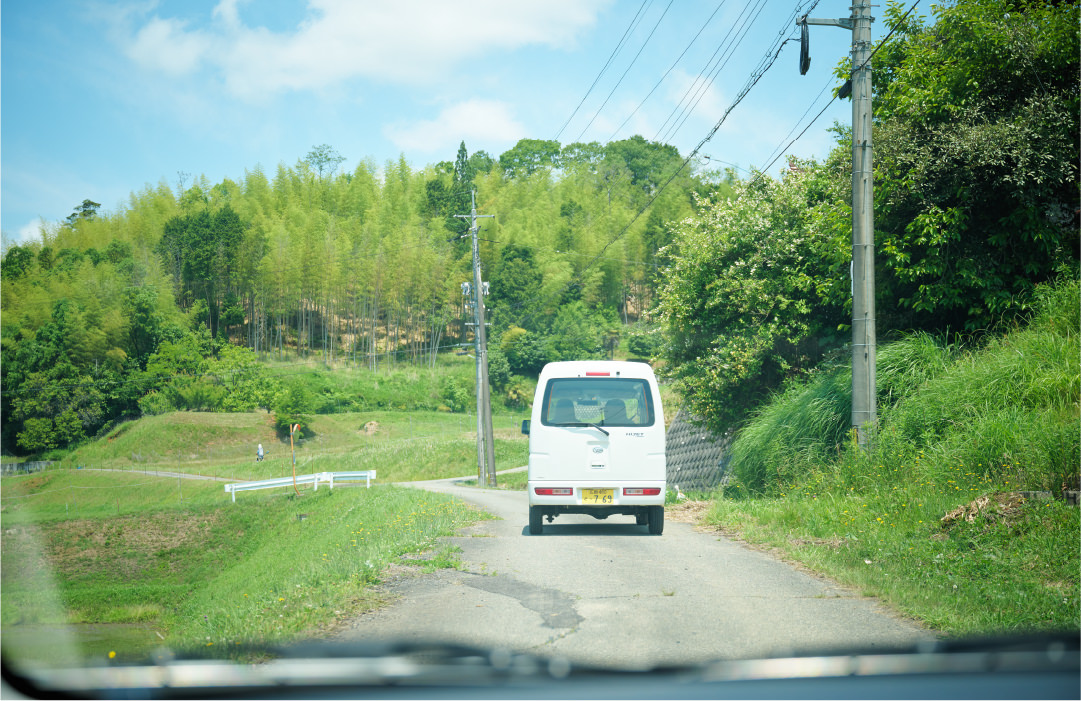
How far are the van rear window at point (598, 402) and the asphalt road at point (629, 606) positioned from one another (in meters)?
1.69

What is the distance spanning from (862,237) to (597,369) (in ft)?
17.0

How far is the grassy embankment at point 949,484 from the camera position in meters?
6.34

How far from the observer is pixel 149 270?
1089 inches


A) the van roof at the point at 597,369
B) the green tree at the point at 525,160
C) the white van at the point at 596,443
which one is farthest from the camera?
the green tree at the point at 525,160

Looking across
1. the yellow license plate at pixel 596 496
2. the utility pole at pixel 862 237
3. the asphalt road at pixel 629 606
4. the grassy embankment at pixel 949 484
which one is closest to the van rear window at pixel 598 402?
the yellow license plate at pixel 596 496

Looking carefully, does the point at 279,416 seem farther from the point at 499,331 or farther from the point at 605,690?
the point at 605,690

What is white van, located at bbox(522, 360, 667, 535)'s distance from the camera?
10250mm

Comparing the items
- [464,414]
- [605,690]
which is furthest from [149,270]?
[464,414]

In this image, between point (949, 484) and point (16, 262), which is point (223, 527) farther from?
point (949, 484)

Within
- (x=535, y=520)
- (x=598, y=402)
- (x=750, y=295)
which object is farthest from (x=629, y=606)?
(x=750, y=295)

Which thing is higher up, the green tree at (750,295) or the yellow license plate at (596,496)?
the green tree at (750,295)

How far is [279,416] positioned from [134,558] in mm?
30668

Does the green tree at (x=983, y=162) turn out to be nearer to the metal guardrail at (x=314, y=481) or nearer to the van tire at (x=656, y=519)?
the van tire at (x=656, y=519)

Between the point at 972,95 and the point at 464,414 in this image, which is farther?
the point at 464,414
